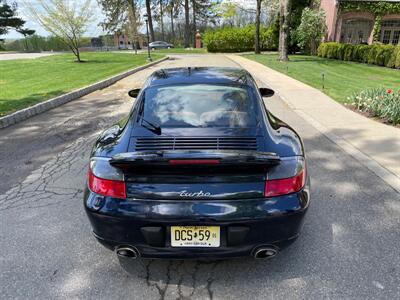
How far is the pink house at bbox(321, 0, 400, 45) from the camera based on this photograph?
87.5ft

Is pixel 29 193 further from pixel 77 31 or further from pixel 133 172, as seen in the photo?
pixel 77 31

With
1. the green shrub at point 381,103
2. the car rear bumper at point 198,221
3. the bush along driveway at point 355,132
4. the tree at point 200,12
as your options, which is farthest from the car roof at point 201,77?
the tree at point 200,12

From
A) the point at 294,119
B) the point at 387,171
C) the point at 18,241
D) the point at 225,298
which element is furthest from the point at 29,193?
the point at 294,119

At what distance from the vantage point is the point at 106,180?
2371mm

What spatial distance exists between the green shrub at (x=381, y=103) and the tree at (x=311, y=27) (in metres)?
21.4

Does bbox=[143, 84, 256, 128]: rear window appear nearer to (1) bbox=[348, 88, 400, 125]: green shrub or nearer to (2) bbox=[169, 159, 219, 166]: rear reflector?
(2) bbox=[169, 159, 219, 166]: rear reflector

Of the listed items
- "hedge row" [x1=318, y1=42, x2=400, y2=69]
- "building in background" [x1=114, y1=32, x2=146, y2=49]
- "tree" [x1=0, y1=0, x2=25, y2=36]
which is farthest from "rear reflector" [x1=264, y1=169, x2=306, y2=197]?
"tree" [x1=0, y1=0, x2=25, y2=36]

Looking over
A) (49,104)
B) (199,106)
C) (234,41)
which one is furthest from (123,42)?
(199,106)

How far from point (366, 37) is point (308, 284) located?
3105 cm

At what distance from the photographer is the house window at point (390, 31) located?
27.1 meters

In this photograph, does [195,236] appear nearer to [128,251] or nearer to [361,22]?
[128,251]

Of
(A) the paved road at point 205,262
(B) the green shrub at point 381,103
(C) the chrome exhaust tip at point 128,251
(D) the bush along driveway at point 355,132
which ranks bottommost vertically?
(D) the bush along driveway at point 355,132

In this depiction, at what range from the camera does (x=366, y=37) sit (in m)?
28.2

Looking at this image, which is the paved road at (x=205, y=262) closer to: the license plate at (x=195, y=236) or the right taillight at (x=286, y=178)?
the license plate at (x=195, y=236)
